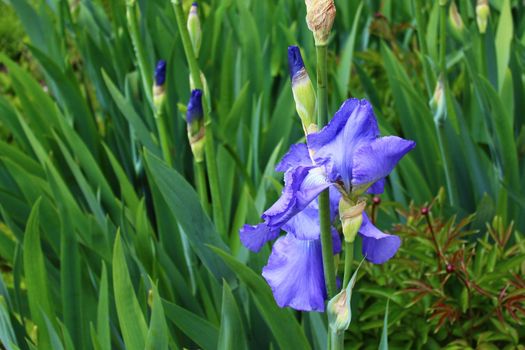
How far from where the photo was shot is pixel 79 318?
4.31ft

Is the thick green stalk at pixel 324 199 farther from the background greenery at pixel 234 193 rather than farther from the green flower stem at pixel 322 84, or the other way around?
the background greenery at pixel 234 193

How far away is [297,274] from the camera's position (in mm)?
861

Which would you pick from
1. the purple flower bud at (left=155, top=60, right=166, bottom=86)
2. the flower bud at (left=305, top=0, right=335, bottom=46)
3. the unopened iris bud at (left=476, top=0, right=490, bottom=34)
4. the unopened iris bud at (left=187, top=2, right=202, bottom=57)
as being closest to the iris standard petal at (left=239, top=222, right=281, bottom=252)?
the flower bud at (left=305, top=0, right=335, bottom=46)

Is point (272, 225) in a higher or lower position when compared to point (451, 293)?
higher

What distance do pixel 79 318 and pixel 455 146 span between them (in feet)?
2.99

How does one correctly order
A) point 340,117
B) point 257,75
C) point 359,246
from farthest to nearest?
point 257,75 → point 359,246 → point 340,117

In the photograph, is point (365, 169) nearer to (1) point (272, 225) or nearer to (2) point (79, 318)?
(1) point (272, 225)

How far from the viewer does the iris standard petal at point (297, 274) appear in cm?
85

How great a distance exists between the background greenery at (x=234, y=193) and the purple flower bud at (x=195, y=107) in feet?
0.37

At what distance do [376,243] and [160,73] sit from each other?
768 millimetres

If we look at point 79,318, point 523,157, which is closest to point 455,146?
point 523,157

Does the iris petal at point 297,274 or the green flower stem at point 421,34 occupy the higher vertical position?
the green flower stem at point 421,34

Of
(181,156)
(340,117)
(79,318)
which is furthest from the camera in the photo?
(181,156)

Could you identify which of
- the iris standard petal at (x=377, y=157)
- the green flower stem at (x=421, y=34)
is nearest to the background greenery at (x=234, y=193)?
the green flower stem at (x=421, y=34)
